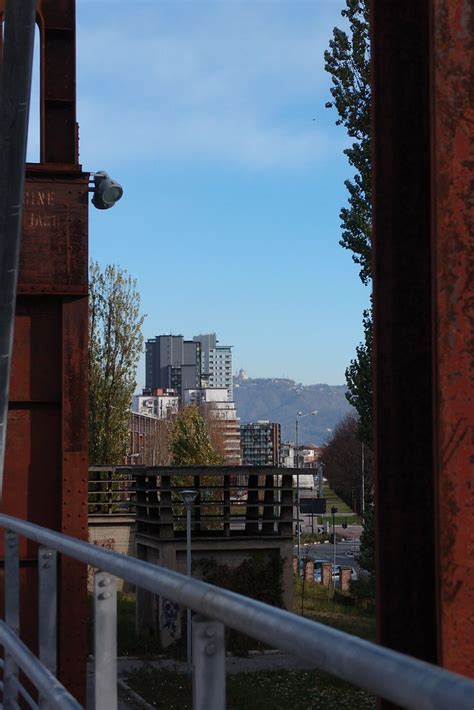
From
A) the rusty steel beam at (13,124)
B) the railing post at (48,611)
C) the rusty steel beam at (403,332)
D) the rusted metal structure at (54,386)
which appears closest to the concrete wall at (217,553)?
the rusted metal structure at (54,386)

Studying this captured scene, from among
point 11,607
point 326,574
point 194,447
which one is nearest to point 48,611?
point 11,607

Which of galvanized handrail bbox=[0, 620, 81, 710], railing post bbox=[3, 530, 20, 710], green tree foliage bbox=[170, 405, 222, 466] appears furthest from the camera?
green tree foliage bbox=[170, 405, 222, 466]

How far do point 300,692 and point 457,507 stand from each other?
18.8 metres

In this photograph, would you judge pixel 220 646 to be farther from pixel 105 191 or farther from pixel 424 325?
pixel 105 191

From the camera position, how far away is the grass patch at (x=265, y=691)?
18.3 metres

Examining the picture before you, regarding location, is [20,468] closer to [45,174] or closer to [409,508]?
[45,174]

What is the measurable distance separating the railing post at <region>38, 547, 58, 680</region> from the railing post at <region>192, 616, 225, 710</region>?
1973mm

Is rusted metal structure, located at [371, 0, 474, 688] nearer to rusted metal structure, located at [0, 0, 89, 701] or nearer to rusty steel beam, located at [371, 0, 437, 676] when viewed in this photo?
rusty steel beam, located at [371, 0, 437, 676]

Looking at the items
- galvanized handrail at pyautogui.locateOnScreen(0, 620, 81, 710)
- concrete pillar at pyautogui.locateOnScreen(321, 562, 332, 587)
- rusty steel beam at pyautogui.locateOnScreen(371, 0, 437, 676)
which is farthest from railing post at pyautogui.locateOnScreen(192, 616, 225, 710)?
concrete pillar at pyautogui.locateOnScreen(321, 562, 332, 587)

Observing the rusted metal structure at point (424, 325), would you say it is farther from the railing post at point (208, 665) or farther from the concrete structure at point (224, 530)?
the concrete structure at point (224, 530)

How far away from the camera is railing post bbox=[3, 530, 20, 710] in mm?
4738

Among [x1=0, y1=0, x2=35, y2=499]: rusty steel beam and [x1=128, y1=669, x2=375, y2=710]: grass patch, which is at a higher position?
[x1=0, y1=0, x2=35, y2=499]: rusty steel beam

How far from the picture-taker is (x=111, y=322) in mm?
50562

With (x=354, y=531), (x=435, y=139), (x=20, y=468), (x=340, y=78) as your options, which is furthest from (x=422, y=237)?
(x=354, y=531)
